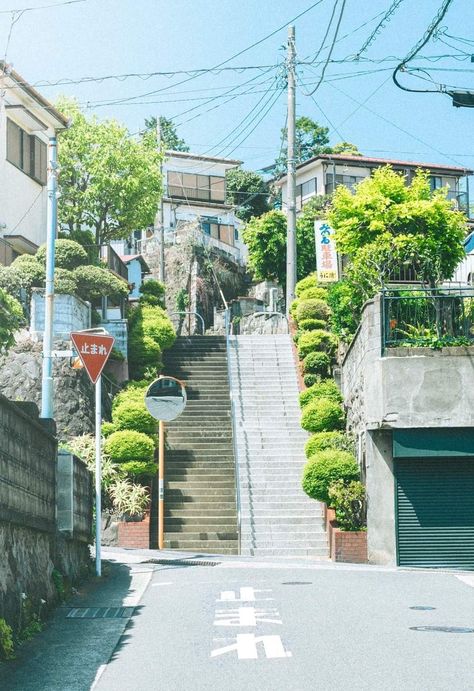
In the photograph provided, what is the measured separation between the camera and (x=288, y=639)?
10086mm

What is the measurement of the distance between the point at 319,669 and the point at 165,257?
184ft

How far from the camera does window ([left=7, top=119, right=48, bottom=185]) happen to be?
37500 millimetres

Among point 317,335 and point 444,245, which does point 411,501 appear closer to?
point 444,245

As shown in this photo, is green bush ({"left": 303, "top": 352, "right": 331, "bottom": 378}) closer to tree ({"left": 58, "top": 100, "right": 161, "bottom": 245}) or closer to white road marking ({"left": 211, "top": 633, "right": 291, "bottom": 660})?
tree ({"left": 58, "top": 100, "right": 161, "bottom": 245})

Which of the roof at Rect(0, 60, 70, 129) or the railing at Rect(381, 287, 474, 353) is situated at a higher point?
the roof at Rect(0, 60, 70, 129)

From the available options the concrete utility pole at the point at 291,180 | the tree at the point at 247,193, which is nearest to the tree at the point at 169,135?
the tree at the point at 247,193

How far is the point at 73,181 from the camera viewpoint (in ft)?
147

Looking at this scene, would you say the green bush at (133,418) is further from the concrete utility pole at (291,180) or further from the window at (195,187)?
the window at (195,187)

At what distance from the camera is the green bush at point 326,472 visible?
24.2 meters

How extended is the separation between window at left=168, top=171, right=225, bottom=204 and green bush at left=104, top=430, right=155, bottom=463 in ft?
155

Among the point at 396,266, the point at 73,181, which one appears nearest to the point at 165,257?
the point at 73,181

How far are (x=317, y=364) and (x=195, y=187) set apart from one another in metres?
41.9

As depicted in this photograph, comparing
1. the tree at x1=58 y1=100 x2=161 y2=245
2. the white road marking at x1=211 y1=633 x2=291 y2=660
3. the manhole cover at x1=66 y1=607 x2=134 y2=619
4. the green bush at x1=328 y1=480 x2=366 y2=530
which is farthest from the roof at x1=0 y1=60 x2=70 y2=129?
the white road marking at x1=211 y1=633 x2=291 y2=660

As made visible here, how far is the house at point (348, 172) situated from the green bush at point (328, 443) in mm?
37258
